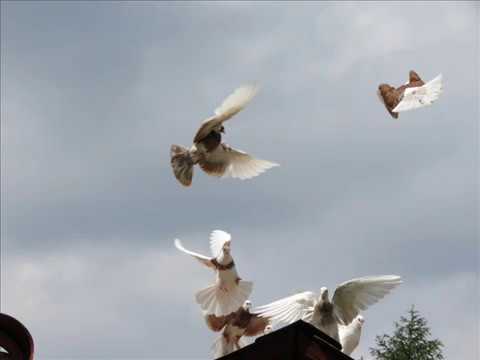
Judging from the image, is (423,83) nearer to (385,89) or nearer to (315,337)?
(385,89)

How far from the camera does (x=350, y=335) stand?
18.7m

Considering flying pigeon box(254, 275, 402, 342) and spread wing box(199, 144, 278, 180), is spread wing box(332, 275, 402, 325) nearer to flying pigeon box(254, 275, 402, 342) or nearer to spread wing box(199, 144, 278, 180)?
flying pigeon box(254, 275, 402, 342)

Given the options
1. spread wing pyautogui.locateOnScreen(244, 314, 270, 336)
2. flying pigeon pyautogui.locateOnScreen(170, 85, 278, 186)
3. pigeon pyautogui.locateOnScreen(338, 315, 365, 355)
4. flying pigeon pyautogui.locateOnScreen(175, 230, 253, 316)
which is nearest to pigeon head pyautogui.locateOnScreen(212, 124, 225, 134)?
flying pigeon pyautogui.locateOnScreen(170, 85, 278, 186)

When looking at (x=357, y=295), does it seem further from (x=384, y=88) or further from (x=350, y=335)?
(x=384, y=88)

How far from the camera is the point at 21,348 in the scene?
16.9m

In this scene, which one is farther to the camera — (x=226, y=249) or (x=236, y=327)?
(x=226, y=249)

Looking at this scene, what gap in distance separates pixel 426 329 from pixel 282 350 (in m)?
22.6

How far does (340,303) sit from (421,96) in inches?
130

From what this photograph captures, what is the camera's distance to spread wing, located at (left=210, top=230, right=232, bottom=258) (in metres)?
19.0

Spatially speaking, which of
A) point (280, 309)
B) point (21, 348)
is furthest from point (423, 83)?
point (21, 348)

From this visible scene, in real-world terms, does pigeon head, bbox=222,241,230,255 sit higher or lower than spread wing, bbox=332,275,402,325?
higher

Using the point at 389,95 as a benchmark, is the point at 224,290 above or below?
below

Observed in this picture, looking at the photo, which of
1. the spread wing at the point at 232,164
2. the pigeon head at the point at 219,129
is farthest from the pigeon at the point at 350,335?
the pigeon head at the point at 219,129

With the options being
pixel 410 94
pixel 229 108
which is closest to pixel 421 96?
pixel 410 94
